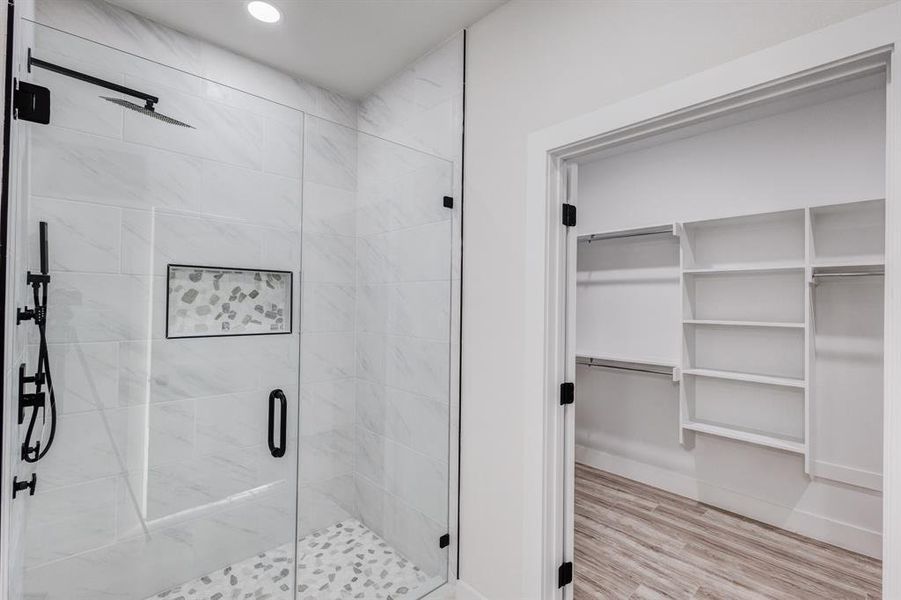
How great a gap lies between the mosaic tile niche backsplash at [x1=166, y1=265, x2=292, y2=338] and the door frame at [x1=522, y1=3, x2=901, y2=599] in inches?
38.0

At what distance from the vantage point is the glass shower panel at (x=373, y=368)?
171 cm

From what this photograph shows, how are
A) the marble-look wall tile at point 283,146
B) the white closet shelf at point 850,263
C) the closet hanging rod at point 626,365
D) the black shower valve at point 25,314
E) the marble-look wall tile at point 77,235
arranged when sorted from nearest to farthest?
the black shower valve at point 25,314
the marble-look wall tile at point 77,235
the marble-look wall tile at point 283,146
the white closet shelf at point 850,263
the closet hanging rod at point 626,365

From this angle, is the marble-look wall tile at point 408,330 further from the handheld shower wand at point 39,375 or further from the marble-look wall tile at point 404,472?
the handheld shower wand at point 39,375

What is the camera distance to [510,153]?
1.88 m

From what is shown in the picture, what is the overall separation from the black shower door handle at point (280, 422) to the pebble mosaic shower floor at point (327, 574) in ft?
1.19

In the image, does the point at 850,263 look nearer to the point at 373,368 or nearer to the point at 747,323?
the point at 747,323

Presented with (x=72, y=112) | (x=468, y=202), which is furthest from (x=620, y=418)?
(x=72, y=112)

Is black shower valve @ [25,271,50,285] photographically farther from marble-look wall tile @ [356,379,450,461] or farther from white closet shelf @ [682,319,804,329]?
white closet shelf @ [682,319,804,329]

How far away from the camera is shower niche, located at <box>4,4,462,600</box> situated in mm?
1248

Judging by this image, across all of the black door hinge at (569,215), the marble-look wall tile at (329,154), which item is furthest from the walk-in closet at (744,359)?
the marble-look wall tile at (329,154)

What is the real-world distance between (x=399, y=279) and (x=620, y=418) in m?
2.52

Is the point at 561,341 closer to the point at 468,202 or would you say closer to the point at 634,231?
the point at 468,202

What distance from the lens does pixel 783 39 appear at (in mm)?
1147

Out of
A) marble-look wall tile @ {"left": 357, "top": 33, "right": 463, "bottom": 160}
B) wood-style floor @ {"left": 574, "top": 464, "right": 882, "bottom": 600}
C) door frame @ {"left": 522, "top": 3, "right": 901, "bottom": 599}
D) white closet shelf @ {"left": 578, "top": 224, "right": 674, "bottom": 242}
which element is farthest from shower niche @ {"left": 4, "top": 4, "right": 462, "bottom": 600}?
white closet shelf @ {"left": 578, "top": 224, "right": 674, "bottom": 242}
